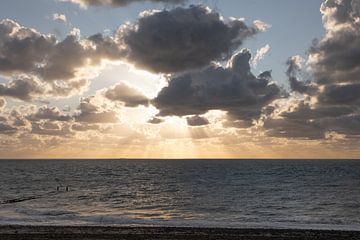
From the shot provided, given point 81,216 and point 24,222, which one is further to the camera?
point 81,216

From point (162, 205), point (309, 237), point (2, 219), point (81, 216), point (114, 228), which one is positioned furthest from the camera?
point (162, 205)

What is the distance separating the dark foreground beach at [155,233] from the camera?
34.5 metres

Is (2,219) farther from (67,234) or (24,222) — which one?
(67,234)

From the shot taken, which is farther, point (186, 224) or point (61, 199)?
point (61, 199)

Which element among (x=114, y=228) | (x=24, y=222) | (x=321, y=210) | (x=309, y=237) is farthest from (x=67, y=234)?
(x=321, y=210)

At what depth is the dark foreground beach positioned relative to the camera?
113ft

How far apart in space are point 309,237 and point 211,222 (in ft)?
44.6

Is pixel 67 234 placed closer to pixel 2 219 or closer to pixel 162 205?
pixel 2 219

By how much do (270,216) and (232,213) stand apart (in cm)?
474

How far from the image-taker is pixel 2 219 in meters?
47.8

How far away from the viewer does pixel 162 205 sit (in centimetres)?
6469

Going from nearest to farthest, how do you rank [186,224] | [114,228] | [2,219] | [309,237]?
[309,237], [114,228], [186,224], [2,219]

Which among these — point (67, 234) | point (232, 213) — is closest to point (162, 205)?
point (232, 213)

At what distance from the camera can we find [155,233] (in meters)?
36.7
